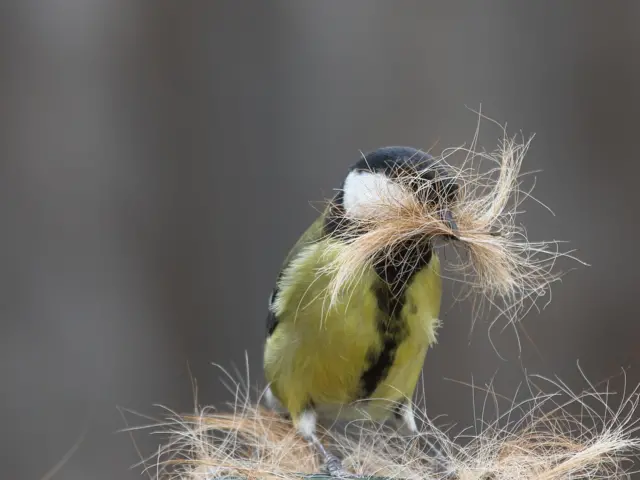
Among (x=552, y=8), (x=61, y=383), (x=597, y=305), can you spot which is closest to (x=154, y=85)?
Answer: (x=61, y=383)

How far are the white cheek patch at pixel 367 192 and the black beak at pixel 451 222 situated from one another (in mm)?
37

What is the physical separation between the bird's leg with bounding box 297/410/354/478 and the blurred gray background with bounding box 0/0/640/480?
2.36ft

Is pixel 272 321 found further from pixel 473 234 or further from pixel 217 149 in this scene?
pixel 217 149

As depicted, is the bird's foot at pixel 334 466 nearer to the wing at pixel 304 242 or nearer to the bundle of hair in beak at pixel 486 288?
the bundle of hair in beak at pixel 486 288

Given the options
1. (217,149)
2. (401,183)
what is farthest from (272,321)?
(217,149)

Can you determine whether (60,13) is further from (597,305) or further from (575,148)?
(597,305)

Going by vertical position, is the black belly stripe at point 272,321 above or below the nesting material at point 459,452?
above

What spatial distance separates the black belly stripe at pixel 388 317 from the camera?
0.78 m

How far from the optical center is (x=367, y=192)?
30.4 inches

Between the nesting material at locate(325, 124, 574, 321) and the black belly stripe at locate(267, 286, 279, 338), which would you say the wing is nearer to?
the black belly stripe at locate(267, 286, 279, 338)

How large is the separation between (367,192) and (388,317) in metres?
0.14

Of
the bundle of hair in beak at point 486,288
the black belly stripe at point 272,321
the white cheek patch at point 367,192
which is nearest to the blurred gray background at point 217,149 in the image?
the black belly stripe at point 272,321

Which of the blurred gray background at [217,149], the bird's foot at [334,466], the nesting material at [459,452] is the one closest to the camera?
the nesting material at [459,452]

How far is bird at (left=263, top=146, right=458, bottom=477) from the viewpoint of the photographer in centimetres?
79
